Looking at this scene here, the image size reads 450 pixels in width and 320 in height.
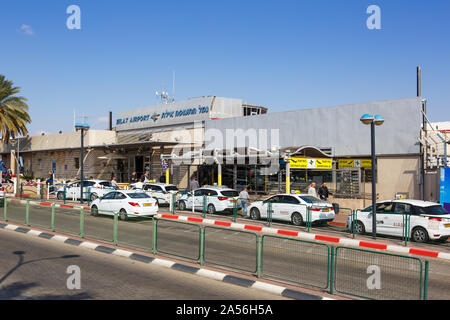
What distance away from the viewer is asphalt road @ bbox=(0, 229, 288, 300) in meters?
8.04

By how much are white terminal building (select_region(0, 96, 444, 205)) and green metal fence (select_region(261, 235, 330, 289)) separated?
14.1m

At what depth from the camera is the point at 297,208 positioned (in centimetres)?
1814

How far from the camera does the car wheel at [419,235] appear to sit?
1446 centimetres

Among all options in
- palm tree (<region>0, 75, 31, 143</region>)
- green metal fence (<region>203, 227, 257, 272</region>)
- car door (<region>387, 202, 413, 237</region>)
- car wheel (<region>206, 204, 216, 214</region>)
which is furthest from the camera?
palm tree (<region>0, 75, 31, 143</region>)

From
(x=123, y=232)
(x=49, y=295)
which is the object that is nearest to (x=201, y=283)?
(x=49, y=295)

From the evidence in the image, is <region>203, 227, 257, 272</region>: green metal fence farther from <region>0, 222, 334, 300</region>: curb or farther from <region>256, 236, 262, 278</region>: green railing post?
<region>0, 222, 334, 300</region>: curb

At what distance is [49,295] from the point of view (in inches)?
308

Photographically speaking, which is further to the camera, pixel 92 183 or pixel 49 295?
pixel 92 183

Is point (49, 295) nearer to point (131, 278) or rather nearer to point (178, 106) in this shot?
point (131, 278)

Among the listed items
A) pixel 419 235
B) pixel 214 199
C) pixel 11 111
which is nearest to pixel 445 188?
pixel 419 235

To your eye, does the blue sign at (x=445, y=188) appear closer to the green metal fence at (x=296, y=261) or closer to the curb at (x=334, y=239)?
the curb at (x=334, y=239)

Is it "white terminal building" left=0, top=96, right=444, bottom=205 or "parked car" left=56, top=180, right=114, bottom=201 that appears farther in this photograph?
"parked car" left=56, top=180, right=114, bottom=201

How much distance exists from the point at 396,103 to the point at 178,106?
19526mm

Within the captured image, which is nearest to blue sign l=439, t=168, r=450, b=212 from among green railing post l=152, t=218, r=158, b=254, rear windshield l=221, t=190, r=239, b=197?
rear windshield l=221, t=190, r=239, b=197
